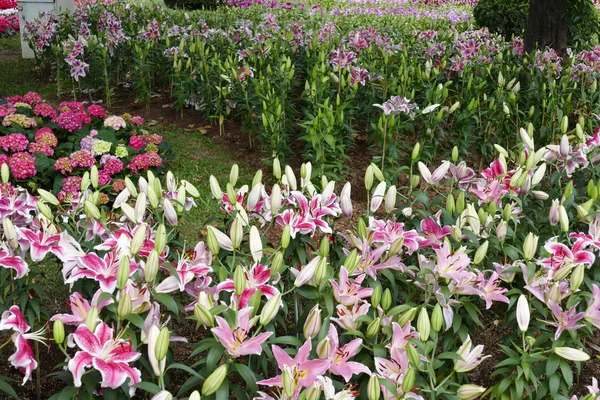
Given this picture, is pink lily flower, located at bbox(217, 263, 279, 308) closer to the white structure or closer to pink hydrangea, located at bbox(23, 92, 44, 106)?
pink hydrangea, located at bbox(23, 92, 44, 106)

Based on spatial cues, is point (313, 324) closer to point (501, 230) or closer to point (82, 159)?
point (501, 230)

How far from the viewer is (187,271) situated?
1.77m

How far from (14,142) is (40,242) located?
2.49 meters

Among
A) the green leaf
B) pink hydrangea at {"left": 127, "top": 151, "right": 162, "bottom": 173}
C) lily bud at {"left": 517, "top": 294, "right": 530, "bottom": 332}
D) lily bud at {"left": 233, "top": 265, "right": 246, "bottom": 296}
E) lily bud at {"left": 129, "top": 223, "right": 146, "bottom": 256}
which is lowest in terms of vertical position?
pink hydrangea at {"left": 127, "top": 151, "right": 162, "bottom": 173}

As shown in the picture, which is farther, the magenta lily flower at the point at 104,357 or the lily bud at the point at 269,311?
the lily bud at the point at 269,311

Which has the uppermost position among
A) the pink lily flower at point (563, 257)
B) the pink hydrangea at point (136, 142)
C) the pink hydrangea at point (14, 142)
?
the pink lily flower at point (563, 257)

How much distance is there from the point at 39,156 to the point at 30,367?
278 cm

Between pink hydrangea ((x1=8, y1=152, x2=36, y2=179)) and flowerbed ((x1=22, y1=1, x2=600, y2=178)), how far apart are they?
1460 mm

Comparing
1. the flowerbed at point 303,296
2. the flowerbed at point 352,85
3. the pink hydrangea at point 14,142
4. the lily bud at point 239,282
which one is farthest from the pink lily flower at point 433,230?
the pink hydrangea at point 14,142

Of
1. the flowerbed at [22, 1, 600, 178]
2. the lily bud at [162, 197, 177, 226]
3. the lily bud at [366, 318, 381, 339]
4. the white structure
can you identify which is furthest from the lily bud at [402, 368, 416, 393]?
the white structure

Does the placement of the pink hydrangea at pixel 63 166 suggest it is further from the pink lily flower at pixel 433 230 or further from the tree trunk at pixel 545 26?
the tree trunk at pixel 545 26

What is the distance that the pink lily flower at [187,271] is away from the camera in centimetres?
174

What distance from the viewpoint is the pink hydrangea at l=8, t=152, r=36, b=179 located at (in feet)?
12.4

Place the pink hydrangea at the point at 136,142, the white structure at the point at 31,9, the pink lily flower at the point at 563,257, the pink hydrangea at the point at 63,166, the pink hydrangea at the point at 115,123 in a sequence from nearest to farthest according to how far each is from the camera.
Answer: the pink lily flower at the point at 563,257, the pink hydrangea at the point at 63,166, the pink hydrangea at the point at 136,142, the pink hydrangea at the point at 115,123, the white structure at the point at 31,9
